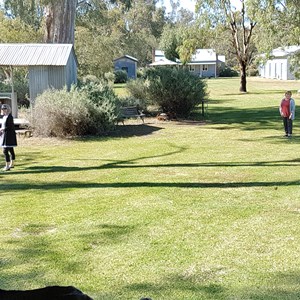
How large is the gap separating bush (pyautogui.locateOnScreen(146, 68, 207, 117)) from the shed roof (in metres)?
4.60

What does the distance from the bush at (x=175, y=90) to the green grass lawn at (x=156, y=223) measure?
868 centimetres

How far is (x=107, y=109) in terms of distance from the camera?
53.0 feet

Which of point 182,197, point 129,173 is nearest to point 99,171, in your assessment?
point 129,173

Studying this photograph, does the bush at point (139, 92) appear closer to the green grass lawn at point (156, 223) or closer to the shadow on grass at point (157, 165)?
the green grass lawn at point (156, 223)

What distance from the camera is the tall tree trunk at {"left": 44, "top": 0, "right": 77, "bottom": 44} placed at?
20688mm

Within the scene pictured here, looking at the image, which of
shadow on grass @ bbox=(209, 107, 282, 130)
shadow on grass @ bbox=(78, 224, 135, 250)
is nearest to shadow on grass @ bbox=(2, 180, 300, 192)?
shadow on grass @ bbox=(78, 224, 135, 250)

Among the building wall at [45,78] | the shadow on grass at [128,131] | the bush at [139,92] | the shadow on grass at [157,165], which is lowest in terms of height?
the shadow on grass at [157,165]

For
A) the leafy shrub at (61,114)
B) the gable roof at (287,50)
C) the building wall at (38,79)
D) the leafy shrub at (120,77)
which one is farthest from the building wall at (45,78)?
the leafy shrub at (120,77)

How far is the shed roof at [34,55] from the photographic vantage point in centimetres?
1745

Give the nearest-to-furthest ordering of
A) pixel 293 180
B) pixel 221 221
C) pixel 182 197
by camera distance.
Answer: pixel 221 221
pixel 182 197
pixel 293 180

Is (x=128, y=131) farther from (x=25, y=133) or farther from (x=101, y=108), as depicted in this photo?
(x=25, y=133)

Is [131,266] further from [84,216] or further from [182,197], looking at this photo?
[182,197]

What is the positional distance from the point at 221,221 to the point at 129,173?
3857 mm

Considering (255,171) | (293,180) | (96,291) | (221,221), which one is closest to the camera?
(96,291)
